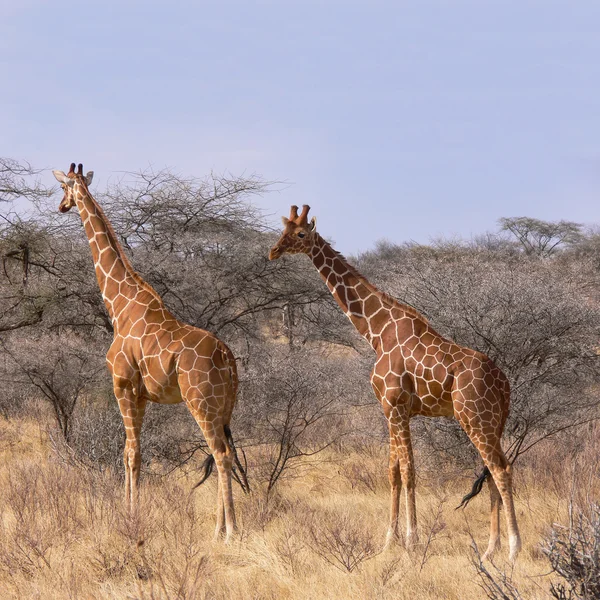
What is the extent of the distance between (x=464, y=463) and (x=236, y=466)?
9.47 feet

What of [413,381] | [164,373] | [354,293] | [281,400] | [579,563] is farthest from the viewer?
[281,400]

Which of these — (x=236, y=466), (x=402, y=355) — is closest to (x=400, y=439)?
(x=402, y=355)

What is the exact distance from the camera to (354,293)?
8086mm

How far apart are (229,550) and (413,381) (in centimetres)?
217

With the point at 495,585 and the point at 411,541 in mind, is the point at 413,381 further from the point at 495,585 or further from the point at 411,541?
the point at 495,585

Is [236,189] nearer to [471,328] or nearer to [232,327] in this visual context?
[232,327]

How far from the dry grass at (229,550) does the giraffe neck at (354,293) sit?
189cm

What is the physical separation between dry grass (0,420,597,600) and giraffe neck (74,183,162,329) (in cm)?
176

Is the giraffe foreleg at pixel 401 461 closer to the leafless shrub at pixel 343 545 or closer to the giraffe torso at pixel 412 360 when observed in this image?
the giraffe torso at pixel 412 360

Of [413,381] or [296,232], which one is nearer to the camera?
[413,381]

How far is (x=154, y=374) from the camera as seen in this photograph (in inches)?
305

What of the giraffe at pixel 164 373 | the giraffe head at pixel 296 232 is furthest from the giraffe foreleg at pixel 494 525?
the giraffe head at pixel 296 232

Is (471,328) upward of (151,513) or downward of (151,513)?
upward

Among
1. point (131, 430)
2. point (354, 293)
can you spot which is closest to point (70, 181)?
point (131, 430)
